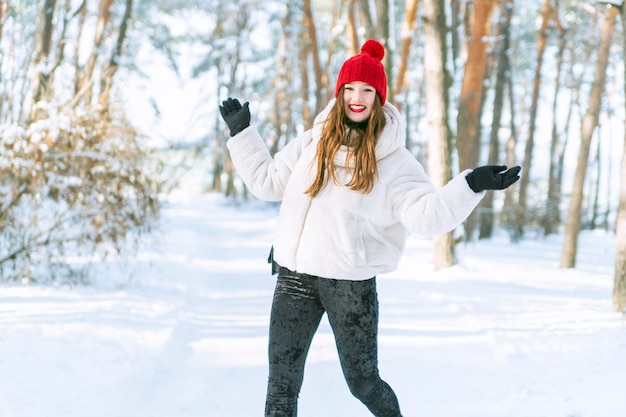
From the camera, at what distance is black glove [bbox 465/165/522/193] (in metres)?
2.40

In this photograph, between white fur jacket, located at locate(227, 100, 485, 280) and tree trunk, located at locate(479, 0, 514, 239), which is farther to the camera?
tree trunk, located at locate(479, 0, 514, 239)

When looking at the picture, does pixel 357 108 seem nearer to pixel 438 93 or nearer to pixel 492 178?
pixel 492 178

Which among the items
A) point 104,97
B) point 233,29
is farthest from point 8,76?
point 233,29

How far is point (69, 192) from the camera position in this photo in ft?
21.4

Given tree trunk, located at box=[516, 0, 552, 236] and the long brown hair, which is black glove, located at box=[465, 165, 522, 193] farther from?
tree trunk, located at box=[516, 0, 552, 236]

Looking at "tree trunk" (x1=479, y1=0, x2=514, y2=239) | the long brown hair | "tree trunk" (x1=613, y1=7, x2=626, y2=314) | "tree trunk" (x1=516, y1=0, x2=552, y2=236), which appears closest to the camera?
the long brown hair

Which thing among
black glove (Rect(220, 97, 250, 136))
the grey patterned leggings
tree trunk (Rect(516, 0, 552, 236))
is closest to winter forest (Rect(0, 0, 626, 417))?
the grey patterned leggings

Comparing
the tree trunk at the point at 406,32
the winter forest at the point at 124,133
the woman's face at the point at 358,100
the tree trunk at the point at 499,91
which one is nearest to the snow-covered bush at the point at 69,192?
A: the winter forest at the point at 124,133

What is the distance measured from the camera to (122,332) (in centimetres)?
505

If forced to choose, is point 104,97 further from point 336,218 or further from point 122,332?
point 336,218

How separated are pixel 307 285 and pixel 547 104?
31.8m

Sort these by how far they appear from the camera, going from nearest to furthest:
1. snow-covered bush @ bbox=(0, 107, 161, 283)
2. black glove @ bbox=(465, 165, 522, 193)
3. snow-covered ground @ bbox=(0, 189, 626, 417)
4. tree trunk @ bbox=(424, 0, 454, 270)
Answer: black glove @ bbox=(465, 165, 522, 193), snow-covered ground @ bbox=(0, 189, 626, 417), snow-covered bush @ bbox=(0, 107, 161, 283), tree trunk @ bbox=(424, 0, 454, 270)

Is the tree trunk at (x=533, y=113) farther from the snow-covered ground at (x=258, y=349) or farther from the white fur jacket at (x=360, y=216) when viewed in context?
the white fur jacket at (x=360, y=216)

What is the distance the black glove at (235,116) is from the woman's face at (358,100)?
0.48 m
